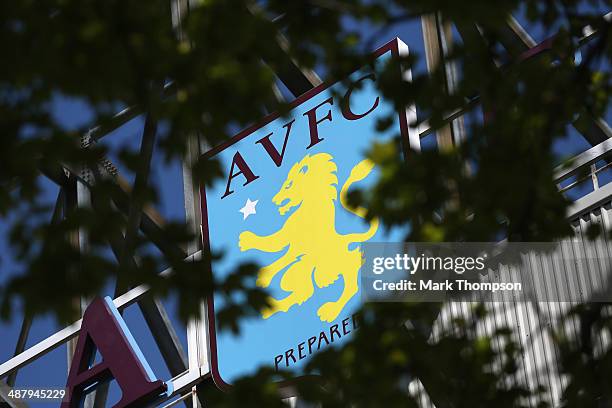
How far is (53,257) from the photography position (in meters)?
4.03

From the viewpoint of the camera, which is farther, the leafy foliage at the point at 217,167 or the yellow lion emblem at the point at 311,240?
the yellow lion emblem at the point at 311,240

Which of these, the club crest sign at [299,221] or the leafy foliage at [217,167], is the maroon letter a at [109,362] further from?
the leafy foliage at [217,167]

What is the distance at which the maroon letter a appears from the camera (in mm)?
9445

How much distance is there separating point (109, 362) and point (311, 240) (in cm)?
184

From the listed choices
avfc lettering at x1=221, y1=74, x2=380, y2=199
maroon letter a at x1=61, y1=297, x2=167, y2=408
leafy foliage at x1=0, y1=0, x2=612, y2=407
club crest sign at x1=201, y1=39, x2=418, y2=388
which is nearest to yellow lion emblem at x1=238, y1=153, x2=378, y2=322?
club crest sign at x1=201, y1=39, x2=418, y2=388

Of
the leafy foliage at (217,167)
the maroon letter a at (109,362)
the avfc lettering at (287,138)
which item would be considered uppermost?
A: the avfc lettering at (287,138)

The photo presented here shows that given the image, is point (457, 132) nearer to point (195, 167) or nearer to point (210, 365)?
point (210, 365)

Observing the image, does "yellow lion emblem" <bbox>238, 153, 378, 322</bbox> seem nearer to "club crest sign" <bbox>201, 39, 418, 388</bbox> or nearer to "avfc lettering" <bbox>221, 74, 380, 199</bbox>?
"club crest sign" <bbox>201, 39, 418, 388</bbox>

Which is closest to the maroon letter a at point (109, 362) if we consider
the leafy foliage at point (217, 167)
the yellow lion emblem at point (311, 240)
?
the yellow lion emblem at point (311, 240)

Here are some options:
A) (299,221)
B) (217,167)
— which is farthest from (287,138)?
(217,167)

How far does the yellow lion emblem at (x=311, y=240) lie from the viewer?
8.58 metres

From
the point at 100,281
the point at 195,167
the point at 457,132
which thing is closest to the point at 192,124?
the point at 195,167

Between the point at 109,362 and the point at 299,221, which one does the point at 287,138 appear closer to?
the point at 299,221

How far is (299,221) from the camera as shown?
9148mm
